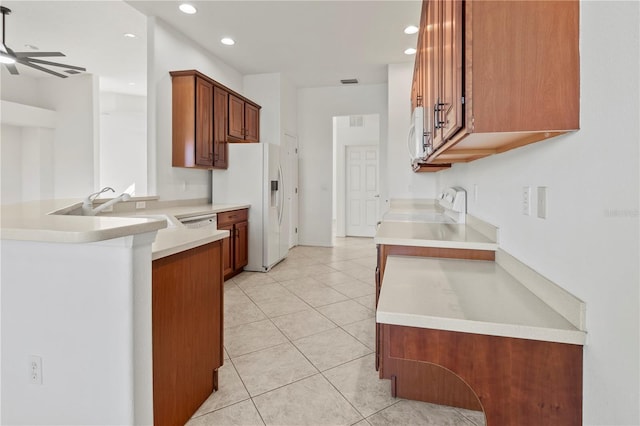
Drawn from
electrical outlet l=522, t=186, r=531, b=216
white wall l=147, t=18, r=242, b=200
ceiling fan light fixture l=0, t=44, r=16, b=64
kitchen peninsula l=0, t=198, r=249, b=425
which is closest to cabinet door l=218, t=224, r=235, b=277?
white wall l=147, t=18, r=242, b=200

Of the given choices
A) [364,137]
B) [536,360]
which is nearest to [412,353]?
[536,360]

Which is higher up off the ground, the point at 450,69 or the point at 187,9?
the point at 187,9

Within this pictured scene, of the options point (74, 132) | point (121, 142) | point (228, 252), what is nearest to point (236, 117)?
point (228, 252)

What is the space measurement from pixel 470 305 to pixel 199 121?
3.70 metres

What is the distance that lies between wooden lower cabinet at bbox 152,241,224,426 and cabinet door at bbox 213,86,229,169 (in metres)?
2.66

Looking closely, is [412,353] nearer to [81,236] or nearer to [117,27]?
[81,236]

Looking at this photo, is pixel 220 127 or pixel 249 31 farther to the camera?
pixel 220 127

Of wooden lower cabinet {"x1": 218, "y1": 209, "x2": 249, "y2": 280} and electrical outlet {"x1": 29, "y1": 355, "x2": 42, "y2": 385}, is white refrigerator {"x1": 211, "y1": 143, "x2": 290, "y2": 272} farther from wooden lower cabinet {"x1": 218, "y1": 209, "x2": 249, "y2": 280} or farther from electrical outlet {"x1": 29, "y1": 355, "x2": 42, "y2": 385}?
electrical outlet {"x1": 29, "y1": 355, "x2": 42, "y2": 385}

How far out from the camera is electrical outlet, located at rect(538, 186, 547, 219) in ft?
3.66

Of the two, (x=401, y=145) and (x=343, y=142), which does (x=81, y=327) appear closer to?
(x=401, y=145)

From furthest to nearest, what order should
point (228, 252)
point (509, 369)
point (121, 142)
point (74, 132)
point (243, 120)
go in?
point (121, 142)
point (74, 132)
point (243, 120)
point (228, 252)
point (509, 369)

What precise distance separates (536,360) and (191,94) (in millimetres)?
3959

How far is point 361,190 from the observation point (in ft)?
25.3

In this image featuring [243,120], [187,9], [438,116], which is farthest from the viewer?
[243,120]
